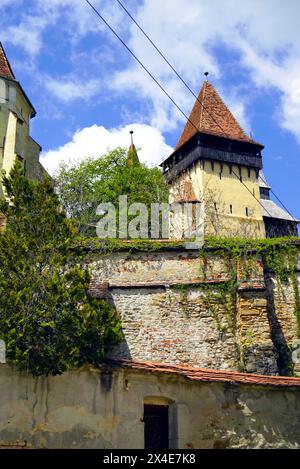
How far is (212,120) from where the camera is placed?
41.6 meters

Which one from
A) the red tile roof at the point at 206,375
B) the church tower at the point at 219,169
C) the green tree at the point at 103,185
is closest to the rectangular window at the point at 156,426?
the red tile roof at the point at 206,375

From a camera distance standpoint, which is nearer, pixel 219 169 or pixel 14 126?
pixel 14 126

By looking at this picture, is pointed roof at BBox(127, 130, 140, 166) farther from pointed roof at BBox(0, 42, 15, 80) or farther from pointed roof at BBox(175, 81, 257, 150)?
pointed roof at BBox(0, 42, 15, 80)

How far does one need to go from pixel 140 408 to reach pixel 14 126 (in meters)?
20.2

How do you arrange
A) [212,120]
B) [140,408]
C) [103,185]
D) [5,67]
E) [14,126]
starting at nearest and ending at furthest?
1. [140,408]
2. [14,126]
3. [5,67]
4. [103,185]
5. [212,120]

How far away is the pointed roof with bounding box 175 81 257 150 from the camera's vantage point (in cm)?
4106

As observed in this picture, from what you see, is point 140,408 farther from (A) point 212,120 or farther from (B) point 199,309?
(A) point 212,120

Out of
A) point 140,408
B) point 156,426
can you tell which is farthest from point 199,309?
point 140,408

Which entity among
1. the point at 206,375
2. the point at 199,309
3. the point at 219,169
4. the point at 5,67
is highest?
the point at 219,169

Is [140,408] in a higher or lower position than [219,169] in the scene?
lower

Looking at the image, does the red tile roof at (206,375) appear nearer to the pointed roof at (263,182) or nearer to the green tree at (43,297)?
the green tree at (43,297)

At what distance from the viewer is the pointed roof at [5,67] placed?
2844 cm

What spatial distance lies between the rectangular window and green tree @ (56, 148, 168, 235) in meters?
17.5

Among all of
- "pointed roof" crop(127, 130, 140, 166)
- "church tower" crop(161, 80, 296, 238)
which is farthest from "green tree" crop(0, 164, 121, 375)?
"church tower" crop(161, 80, 296, 238)
